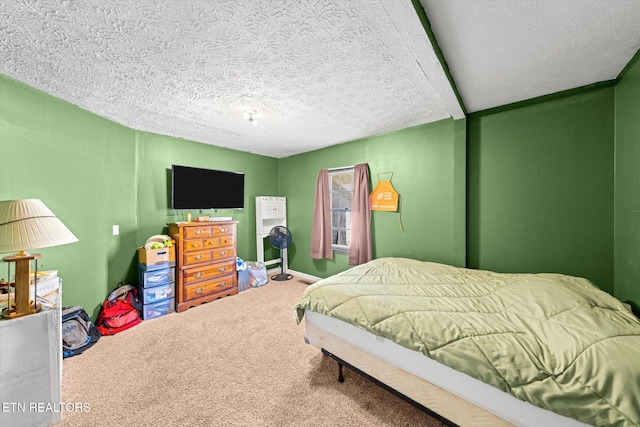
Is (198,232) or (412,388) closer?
(412,388)

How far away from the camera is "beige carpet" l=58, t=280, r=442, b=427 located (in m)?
1.44

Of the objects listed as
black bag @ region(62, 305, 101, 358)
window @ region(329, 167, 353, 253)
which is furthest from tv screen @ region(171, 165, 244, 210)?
window @ region(329, 167, 353, 253)

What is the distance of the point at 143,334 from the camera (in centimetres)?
241

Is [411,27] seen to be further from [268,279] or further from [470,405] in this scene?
[268,279]

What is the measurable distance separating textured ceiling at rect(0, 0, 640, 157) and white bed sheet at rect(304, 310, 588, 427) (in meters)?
1.92

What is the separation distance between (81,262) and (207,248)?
1260 mm

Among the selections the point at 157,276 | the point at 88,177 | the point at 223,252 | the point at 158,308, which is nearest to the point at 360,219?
the point at 223,252

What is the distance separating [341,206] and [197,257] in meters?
2.36

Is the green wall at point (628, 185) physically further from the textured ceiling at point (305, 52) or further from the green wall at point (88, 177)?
the green wall at point (88, 177)

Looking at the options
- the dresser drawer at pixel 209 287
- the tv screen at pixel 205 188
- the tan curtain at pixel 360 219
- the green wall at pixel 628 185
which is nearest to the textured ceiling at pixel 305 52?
the green wall at pixel 628 185

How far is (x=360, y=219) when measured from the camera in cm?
348

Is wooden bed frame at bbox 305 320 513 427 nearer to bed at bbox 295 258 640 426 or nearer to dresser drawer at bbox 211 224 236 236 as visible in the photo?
bed at bbox 295 258 640 426

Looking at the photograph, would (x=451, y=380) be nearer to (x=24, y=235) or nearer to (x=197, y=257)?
(x=24, y=235)

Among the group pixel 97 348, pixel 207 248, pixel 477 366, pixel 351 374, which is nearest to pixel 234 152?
pixel 207 248
